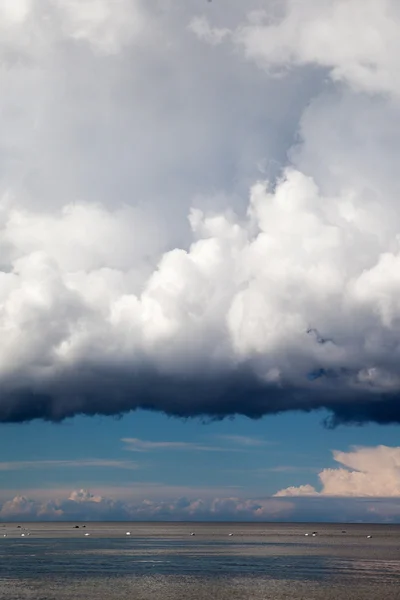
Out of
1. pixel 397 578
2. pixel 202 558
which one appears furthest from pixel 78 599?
pixel 202 558

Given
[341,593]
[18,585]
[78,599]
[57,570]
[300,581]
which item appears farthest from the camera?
[57,570]

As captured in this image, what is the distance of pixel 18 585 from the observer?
9456 cm

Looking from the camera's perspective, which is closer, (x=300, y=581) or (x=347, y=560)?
(x=300, y=581)

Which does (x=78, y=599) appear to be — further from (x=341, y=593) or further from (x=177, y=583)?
(x=341, y=593)

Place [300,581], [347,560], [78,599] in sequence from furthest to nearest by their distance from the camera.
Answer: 1. [347,560]
2. [300,581]
3. [78,599]

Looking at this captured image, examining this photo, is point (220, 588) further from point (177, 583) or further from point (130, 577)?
point (130, 577)

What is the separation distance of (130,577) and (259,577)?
2035 centimetres

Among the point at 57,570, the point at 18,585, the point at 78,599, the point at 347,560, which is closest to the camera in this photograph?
the point at 78,599

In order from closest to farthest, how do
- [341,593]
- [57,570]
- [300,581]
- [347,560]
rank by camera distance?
1. [341,593]
2. [300,581]
3. [57,570]
4. [347,560]

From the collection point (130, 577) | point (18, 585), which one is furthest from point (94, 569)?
point (18, 585)

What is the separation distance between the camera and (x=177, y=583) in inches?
3871

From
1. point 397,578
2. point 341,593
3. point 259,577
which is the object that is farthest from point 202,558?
point 341,593

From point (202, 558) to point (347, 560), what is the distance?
1217 inches

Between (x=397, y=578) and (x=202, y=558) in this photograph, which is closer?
(x=397, y=578)
